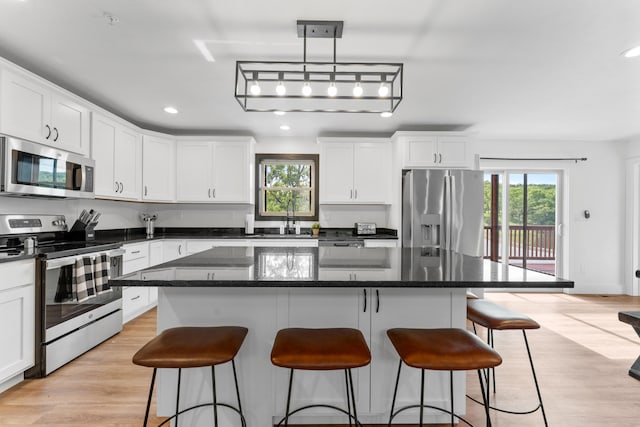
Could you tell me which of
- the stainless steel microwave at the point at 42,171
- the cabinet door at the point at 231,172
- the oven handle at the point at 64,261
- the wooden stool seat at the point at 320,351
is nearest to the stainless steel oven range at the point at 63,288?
the oven handle at the point at 64,261

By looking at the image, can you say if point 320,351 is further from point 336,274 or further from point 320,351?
point 336,274

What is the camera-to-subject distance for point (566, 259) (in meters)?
5.39

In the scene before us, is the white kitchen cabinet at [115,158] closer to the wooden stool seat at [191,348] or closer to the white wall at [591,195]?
the wooden stool seat at [191,348]

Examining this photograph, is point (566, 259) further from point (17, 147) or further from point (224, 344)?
point (17, 147)

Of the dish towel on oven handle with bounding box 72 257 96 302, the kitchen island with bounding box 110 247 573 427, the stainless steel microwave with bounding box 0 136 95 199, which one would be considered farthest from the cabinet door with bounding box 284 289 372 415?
the stainless steel microwave with bounding box 0 136 95 199

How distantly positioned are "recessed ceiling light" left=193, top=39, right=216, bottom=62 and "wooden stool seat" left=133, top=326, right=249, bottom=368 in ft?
6.30

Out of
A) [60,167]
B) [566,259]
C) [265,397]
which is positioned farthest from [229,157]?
[566,259]

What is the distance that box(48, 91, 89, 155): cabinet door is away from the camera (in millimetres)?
2912

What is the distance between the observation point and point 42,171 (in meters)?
2.75

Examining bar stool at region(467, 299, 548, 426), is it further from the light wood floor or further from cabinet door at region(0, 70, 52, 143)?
cabinet door at region(0, 70, 52, 143)

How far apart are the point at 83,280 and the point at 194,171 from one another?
2.25m

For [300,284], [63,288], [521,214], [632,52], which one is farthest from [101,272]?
[521,214]

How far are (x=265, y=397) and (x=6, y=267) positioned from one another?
6.17 ft

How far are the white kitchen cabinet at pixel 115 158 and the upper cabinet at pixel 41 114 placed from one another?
0.18 m
